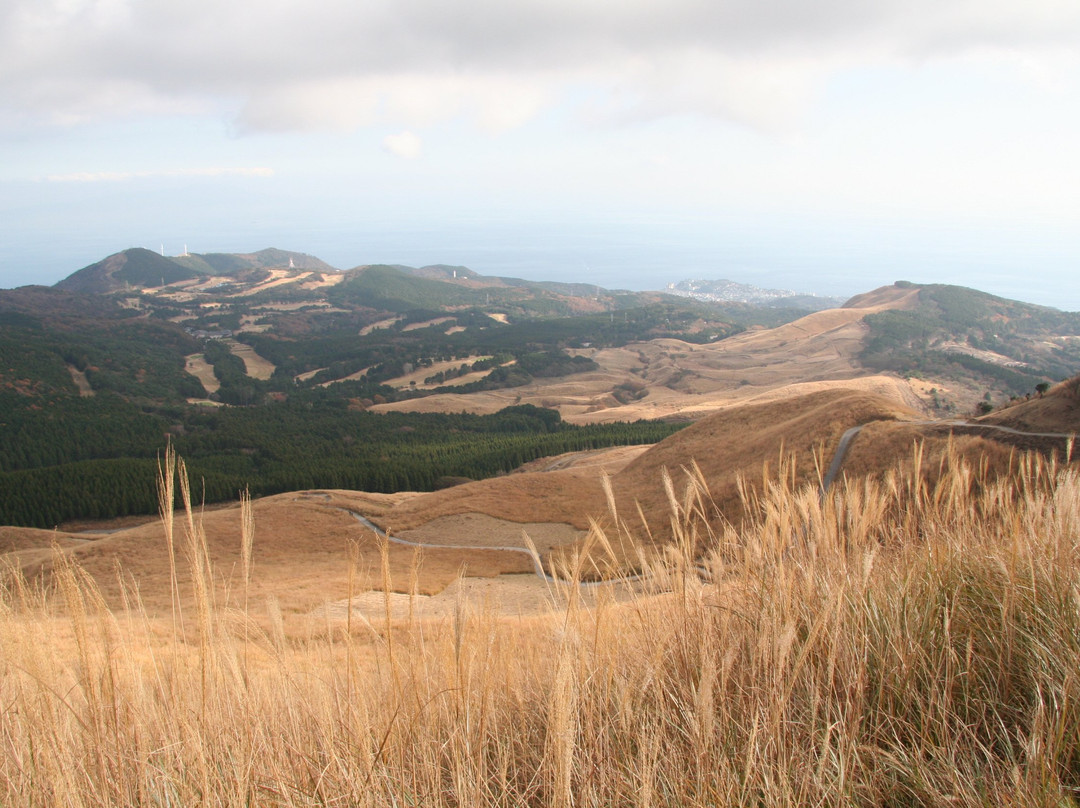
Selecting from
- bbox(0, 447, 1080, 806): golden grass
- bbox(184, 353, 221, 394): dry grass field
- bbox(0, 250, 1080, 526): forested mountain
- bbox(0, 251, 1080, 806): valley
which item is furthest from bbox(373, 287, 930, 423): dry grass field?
bbox(0, 447, 1080, 806): golden grass

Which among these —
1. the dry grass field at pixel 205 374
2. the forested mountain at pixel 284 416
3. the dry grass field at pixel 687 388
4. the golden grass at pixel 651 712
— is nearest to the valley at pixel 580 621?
the golden grass at pixel 651 712

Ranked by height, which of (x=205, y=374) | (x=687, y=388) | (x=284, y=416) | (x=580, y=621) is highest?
(x=205, y=374)

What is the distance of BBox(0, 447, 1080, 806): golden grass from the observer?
2746 mm

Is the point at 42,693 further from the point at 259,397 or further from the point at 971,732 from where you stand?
the point at 259,397

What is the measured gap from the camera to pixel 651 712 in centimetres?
366

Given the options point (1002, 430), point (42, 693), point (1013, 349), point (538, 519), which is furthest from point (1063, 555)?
point (1013, 349)

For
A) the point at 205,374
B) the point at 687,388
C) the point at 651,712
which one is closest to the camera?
the point at 651,712

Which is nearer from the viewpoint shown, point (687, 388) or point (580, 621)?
point (580, 621)

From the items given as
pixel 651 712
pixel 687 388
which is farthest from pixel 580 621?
pixel 687 388

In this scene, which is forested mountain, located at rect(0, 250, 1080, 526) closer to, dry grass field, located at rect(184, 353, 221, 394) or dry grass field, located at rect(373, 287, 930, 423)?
dry grass field, located at rect(184, 353, 221, 394)

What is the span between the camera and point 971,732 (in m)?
3.02

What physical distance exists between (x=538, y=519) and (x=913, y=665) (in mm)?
45057

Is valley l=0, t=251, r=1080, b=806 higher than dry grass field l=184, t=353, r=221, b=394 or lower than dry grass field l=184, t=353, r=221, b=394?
lower

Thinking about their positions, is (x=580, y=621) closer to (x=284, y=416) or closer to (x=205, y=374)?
(x=284, y=416)
